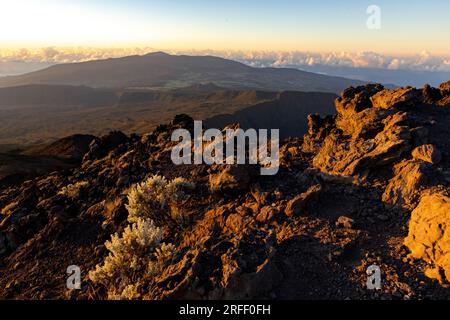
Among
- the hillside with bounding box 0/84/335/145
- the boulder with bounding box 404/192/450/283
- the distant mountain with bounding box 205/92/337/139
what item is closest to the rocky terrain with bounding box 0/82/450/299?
the boulder with bounding box 404/192/450/283

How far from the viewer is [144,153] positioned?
16.5 m

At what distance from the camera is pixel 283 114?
4673 inches

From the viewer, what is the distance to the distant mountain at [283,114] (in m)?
96.0

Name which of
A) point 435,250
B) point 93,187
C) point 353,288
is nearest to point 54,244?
point 93,187

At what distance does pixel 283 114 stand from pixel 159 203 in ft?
372

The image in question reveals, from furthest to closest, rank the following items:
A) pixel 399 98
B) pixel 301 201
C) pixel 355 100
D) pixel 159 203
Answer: pixel 355 100 → pixel 399 98 → pixel 159 203 → pixel 301 201

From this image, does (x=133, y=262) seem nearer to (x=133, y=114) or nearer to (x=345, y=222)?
(x=345, y=222)

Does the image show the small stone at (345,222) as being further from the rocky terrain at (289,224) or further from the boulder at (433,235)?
the boulder at (433,235)

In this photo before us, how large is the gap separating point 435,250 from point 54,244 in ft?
35.4

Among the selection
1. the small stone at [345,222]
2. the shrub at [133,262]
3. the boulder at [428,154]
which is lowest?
the shrub at [133,262]

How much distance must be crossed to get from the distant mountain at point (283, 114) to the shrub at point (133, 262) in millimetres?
73718

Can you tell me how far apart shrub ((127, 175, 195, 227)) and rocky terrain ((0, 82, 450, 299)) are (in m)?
0.07

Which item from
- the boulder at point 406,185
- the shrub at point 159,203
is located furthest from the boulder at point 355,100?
the shrub at point 159,203

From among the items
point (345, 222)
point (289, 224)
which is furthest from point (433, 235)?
point (289, 224)
